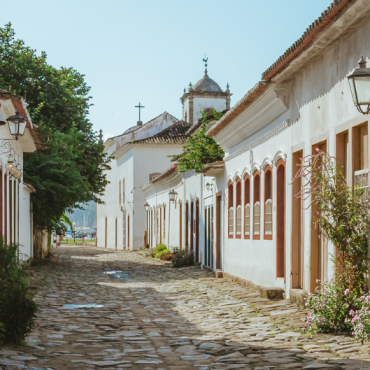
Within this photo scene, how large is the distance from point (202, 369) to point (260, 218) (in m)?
8.42

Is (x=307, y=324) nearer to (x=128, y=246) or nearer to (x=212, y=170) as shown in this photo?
(x=212, y=170)

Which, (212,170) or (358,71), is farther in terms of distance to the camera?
(212,170)

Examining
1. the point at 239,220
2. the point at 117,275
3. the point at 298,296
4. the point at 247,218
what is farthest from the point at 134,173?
the point at 298,296

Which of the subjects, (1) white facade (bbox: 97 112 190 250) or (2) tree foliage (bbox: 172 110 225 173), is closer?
(2) tree foliage (bbox: 172 110 225 173)

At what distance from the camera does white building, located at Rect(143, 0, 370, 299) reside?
9.19 m

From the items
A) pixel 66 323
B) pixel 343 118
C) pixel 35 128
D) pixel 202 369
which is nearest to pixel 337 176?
pixel 343 118

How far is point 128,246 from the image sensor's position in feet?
149

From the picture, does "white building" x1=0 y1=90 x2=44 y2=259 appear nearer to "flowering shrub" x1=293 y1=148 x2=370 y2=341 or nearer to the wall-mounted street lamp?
"flowering shrub" x1=293 y1=148 x2=370 y2=341

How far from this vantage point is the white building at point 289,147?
30.1 ft

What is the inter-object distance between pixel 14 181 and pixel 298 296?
9393mm

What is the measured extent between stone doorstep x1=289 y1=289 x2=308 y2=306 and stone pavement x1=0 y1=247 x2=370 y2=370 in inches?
5.9

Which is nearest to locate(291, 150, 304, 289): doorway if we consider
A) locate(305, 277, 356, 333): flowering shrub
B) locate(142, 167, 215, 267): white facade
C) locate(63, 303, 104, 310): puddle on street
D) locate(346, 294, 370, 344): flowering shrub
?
locate(305, 277, 356, 333): flowering shrub

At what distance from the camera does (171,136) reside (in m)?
43.2

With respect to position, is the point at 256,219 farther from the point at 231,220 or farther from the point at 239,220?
the point at 231,220
